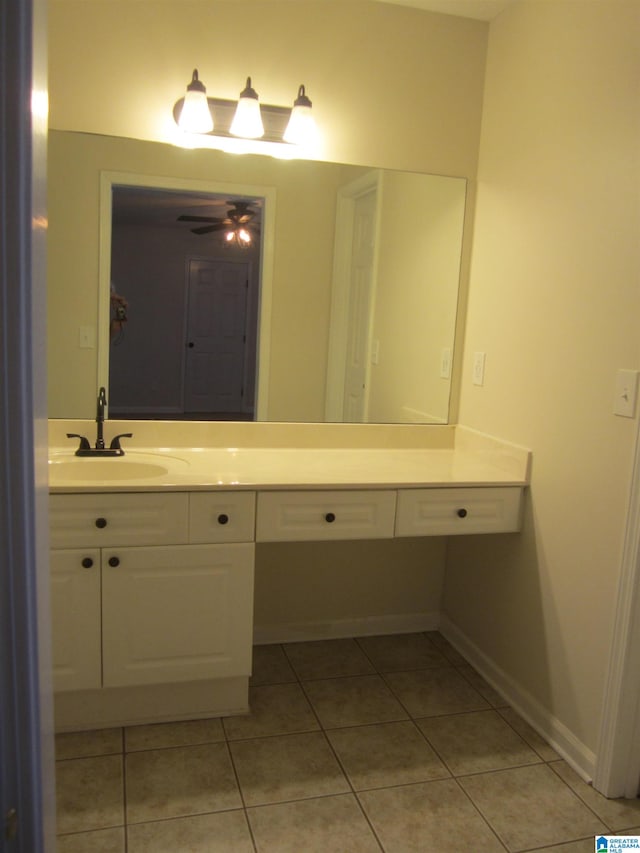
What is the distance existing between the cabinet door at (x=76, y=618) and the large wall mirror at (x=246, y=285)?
2.08 feet

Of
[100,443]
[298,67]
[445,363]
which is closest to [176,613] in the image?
[100,443]

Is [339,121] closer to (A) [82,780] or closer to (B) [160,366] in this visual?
(B) [160,366]

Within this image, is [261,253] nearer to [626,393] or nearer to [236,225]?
[236,225]

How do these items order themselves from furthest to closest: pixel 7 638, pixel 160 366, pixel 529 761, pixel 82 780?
1. pixel 160 366
2. pixel 529 761
3. pixel 82 780
4. pixel 7 638

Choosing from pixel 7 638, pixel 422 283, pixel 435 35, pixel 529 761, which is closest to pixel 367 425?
pixel 422 283

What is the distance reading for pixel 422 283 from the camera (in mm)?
2680

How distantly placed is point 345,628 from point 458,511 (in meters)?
0.85

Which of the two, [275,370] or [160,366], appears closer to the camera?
[160,366]

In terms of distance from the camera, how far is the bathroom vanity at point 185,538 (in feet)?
6.40

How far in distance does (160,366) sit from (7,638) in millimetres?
1804

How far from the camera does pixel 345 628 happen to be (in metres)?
2.79

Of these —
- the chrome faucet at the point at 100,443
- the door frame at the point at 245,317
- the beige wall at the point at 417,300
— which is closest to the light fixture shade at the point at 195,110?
the door frame at the point at 245,317

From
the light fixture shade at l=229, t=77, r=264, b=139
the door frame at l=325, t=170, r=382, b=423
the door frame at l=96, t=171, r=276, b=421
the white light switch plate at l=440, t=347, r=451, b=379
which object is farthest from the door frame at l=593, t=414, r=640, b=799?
the light fixture shade at l=229, t=77, r=264, b=139

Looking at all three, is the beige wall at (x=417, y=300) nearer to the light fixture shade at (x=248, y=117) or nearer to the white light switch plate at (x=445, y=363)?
the white light switch plate at (x=445, y=363)
